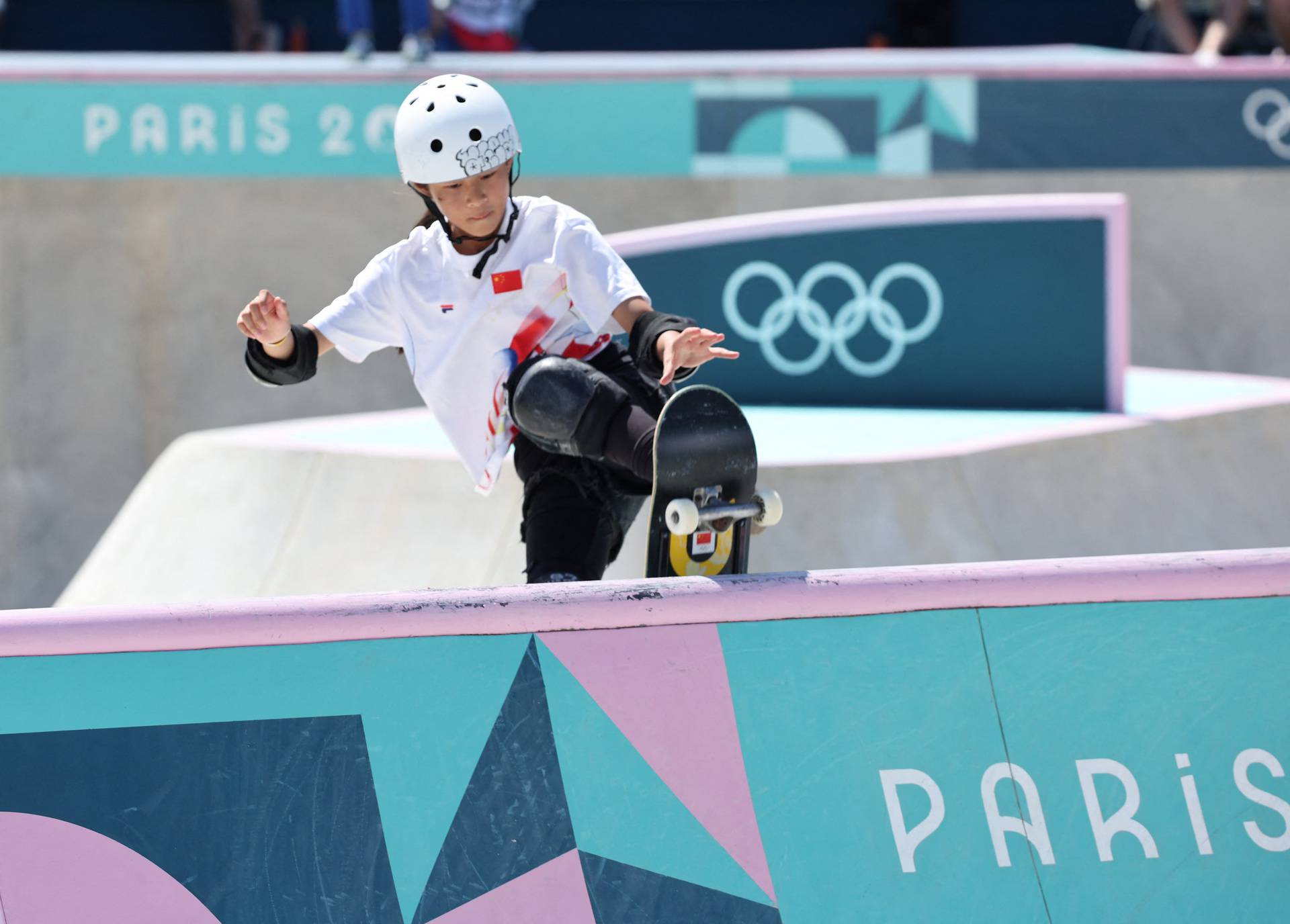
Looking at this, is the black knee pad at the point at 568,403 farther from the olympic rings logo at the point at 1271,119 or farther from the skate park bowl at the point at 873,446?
the olympic rings logo at the point at 1271,119

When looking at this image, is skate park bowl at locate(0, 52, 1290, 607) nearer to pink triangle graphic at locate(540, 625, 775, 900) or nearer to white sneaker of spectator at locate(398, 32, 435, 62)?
white sneaker of spectator at locate(398, 32, 435, 62)

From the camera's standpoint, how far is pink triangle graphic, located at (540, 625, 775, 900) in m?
2.73

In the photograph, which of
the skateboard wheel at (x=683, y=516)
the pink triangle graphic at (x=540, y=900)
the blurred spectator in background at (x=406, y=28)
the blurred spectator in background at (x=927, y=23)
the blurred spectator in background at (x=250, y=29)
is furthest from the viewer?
the blurred spectator in background at (x=927, y=23)

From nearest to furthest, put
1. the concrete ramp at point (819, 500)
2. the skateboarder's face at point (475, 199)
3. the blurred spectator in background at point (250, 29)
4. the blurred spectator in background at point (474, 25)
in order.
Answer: the skateboarder's face at point (475, 199) < the concrete ramp at point (819, 500) < the blurred spectator in background at point (474, 25) < the blurred spectator in background at point (250, 29)

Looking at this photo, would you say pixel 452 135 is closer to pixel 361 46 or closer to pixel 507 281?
pixel 507 281

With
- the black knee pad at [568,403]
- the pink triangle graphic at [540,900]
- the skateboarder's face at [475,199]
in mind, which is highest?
the skateboarder's face at [475,199]

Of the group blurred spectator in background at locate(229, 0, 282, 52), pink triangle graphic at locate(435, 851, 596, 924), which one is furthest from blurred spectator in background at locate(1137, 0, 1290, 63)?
pink triangle graphic at locate(435, 851, 596, 924)

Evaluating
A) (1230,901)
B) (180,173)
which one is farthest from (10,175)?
(1230,901)

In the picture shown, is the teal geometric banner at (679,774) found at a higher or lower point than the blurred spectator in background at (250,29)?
lower

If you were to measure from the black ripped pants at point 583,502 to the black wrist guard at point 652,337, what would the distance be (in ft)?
Answer: 0.41

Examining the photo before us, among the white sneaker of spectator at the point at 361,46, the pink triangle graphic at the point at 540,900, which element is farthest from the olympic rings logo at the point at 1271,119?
the pink triangle graphic at the point at 540,900

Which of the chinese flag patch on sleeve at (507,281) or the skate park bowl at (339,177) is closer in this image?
the chinese flag patch on sleeve at (507,281)

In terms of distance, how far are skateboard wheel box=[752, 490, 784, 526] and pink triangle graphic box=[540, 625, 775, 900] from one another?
2.20 feet

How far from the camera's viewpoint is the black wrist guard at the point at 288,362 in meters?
3.52
